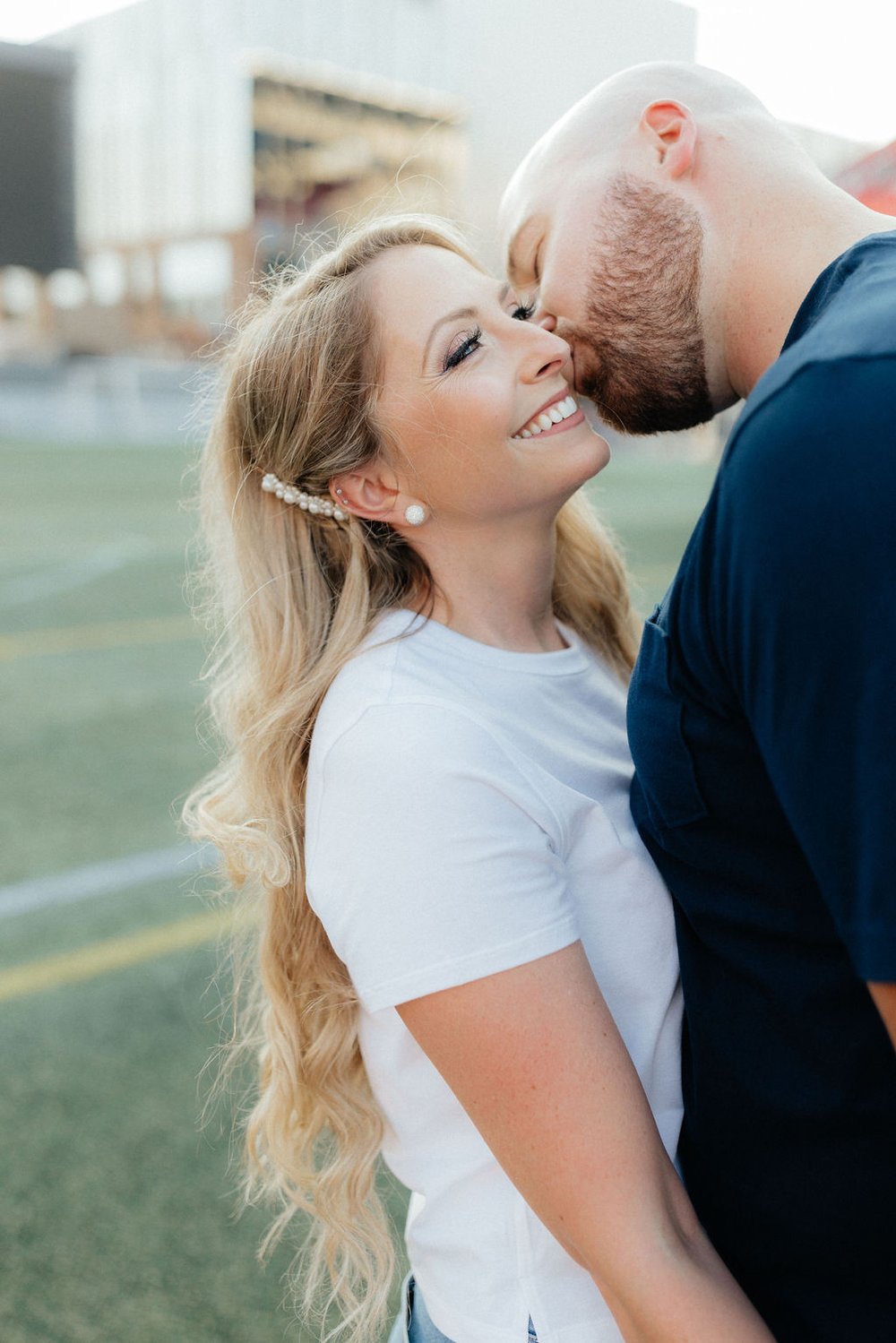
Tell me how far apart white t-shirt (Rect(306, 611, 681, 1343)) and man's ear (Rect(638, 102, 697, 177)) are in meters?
0.80

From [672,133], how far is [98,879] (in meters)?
3.89

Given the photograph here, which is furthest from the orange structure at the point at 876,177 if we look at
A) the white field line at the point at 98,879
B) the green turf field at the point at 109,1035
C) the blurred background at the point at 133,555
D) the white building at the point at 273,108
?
the white building at the point at 273,108

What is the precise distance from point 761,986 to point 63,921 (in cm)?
359

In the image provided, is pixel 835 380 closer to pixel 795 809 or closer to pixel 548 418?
pixel 795 809

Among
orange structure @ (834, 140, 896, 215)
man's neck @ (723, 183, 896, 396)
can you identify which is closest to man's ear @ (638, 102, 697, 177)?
man's neck @ (723, 183, 896, 396)

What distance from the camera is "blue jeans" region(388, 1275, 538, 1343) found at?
1698mm

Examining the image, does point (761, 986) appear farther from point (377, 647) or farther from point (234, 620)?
point (234, 620)

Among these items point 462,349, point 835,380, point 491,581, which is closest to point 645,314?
point 462,349

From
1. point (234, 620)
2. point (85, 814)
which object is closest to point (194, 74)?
point (85, 814)

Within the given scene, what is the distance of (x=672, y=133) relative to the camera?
5.91ft

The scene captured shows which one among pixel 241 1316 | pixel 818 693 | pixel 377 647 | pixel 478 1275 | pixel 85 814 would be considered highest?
pixel 818 693

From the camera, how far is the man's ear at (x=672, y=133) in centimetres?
178

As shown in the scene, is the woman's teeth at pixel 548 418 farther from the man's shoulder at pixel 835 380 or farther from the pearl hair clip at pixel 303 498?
the man's shoulder at pixel 835 380

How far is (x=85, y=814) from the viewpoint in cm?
544
